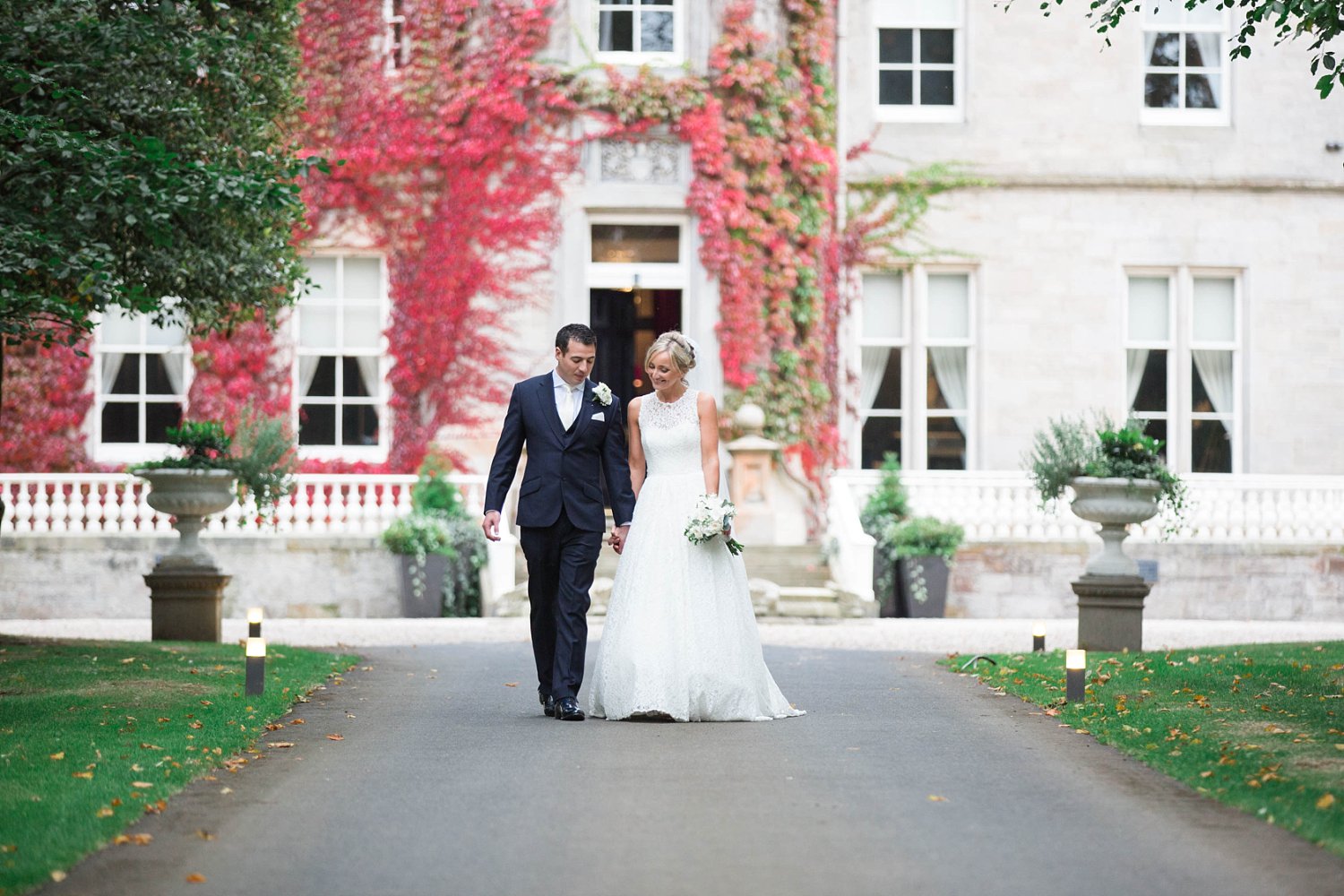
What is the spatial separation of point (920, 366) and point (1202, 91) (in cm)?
483

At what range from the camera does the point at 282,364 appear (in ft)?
71.5

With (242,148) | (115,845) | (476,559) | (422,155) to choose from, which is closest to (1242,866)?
(115,845)

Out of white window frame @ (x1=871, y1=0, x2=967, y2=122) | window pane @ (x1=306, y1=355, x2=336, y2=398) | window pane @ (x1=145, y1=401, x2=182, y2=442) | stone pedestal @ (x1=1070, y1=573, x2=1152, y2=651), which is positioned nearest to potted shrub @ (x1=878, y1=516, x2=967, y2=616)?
white window frame @ (x1=871, y1=0, x2=967, y2=122)

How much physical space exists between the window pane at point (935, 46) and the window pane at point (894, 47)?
5.1 inches

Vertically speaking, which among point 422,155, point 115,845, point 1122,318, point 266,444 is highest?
point 422,155

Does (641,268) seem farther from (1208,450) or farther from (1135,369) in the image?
(1208,450)

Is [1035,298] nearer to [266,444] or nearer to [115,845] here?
[266,444]

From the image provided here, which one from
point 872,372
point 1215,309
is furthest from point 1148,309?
point 872,372

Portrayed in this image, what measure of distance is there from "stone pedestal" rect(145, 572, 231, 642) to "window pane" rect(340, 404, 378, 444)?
7082mm

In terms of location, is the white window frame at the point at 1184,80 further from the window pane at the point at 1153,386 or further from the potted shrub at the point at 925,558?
the potted shrub at the point at 925,558

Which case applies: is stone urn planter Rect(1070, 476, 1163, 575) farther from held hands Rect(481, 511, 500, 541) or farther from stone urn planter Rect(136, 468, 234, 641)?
stone urn planter Rect(136, 468, 234, 641)

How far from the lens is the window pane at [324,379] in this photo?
22031 mm

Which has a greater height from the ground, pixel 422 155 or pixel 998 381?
pixel 422 155

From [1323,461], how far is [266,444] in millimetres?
13491
